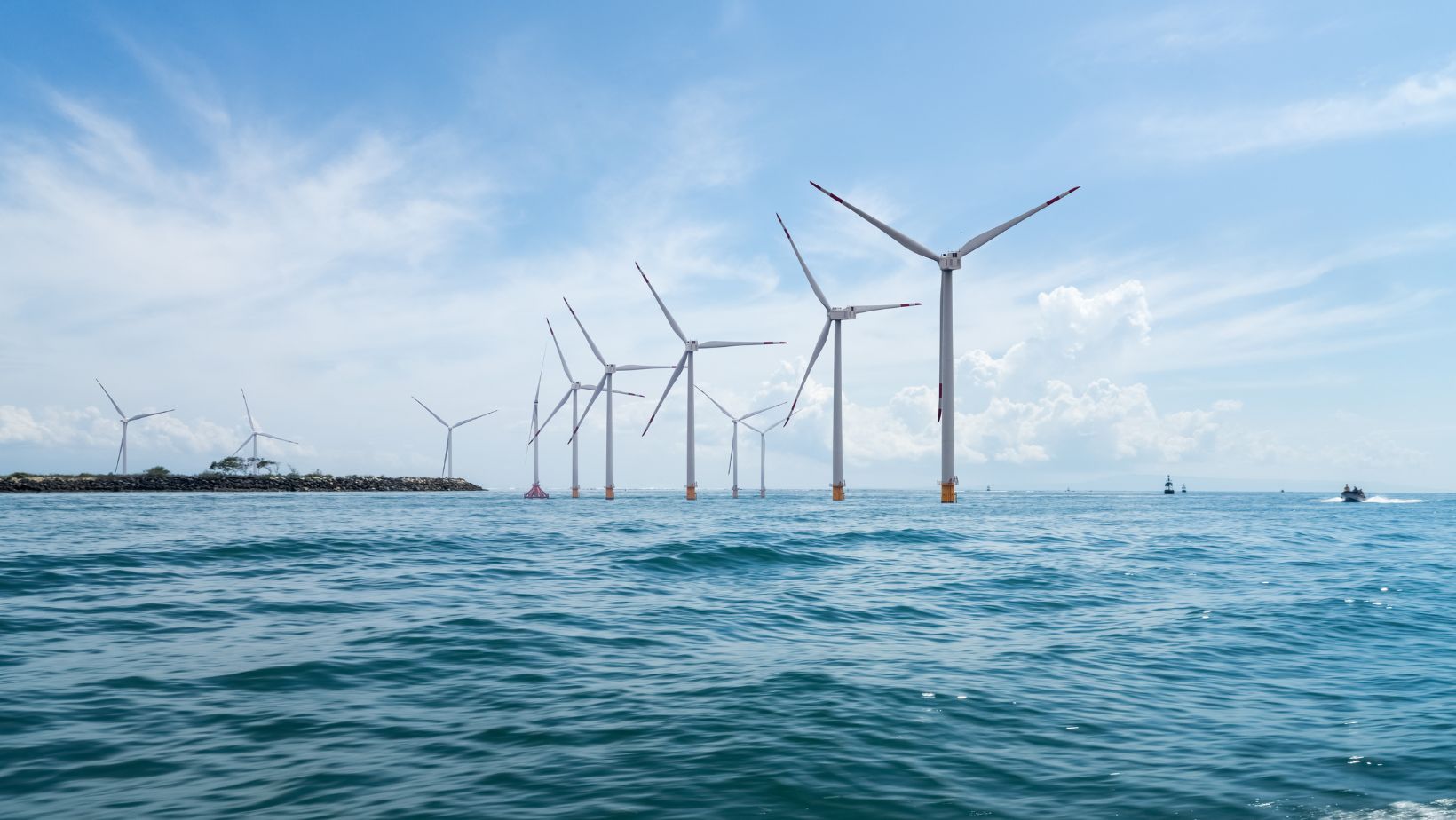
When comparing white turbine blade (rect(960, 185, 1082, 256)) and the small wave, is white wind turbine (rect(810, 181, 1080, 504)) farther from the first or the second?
the small wave

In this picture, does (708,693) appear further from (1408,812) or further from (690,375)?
(690,375)

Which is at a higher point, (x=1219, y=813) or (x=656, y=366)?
(x=656, y=366)

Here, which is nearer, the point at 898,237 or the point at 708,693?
the point at 708,693

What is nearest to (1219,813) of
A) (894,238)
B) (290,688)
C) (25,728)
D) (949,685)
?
(949,685)

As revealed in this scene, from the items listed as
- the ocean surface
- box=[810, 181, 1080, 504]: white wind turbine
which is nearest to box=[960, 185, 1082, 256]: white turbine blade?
box=[810, 181, 1080, 504]: white wind turbine

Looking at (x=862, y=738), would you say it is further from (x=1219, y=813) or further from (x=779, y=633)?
(x=779, y=633)

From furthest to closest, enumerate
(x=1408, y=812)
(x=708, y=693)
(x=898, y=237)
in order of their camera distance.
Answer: (x=898, y=237), (x=708, y=693), (x=1408, y=812)

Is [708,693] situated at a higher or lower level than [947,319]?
lower

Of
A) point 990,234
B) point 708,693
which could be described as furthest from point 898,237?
point 708,693
